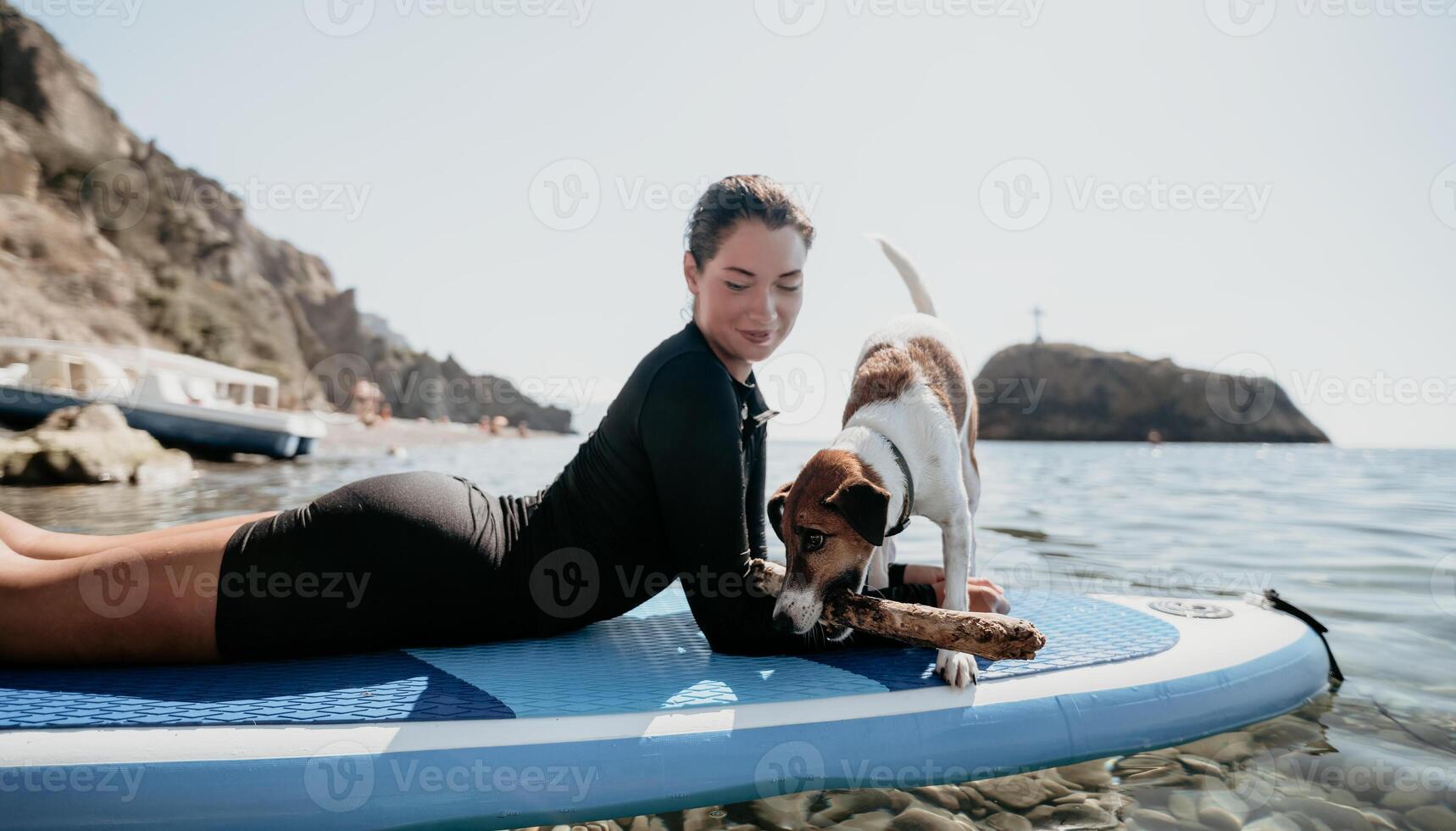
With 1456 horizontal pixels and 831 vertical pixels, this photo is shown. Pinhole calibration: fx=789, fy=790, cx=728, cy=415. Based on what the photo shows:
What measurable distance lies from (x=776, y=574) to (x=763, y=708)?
43cm

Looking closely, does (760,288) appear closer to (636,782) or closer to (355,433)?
(636,782)

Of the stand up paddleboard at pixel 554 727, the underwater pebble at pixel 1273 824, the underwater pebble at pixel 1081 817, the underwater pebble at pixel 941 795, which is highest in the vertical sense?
the stand up paddleboard at pixel 554 727

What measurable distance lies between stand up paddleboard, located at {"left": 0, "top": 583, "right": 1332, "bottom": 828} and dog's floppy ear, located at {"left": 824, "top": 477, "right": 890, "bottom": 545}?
499 millimetres

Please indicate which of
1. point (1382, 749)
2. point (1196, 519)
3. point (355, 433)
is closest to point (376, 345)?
point (355, 433)

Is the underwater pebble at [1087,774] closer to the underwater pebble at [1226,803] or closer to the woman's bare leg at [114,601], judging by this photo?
the underwater pebble at [1226,803]

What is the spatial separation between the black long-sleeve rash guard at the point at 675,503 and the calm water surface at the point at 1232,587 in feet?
1.90

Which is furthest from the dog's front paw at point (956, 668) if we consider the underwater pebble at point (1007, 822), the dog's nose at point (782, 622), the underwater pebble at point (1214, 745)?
the underwater pebble at point (1214, 745)

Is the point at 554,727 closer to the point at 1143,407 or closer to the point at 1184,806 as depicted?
the point at 1184,806

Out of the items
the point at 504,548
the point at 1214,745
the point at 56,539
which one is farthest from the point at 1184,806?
the point at 56,539

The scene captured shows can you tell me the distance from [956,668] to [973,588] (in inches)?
19.9

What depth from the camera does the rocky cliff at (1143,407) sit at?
58.0 meters

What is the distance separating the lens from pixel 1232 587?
18.3 ft

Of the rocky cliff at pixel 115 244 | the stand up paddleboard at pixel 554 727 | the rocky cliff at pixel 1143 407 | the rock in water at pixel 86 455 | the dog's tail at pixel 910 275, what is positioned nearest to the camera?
the stand up paddleboard at pixel 554 727

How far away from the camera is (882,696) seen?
2443 mm
